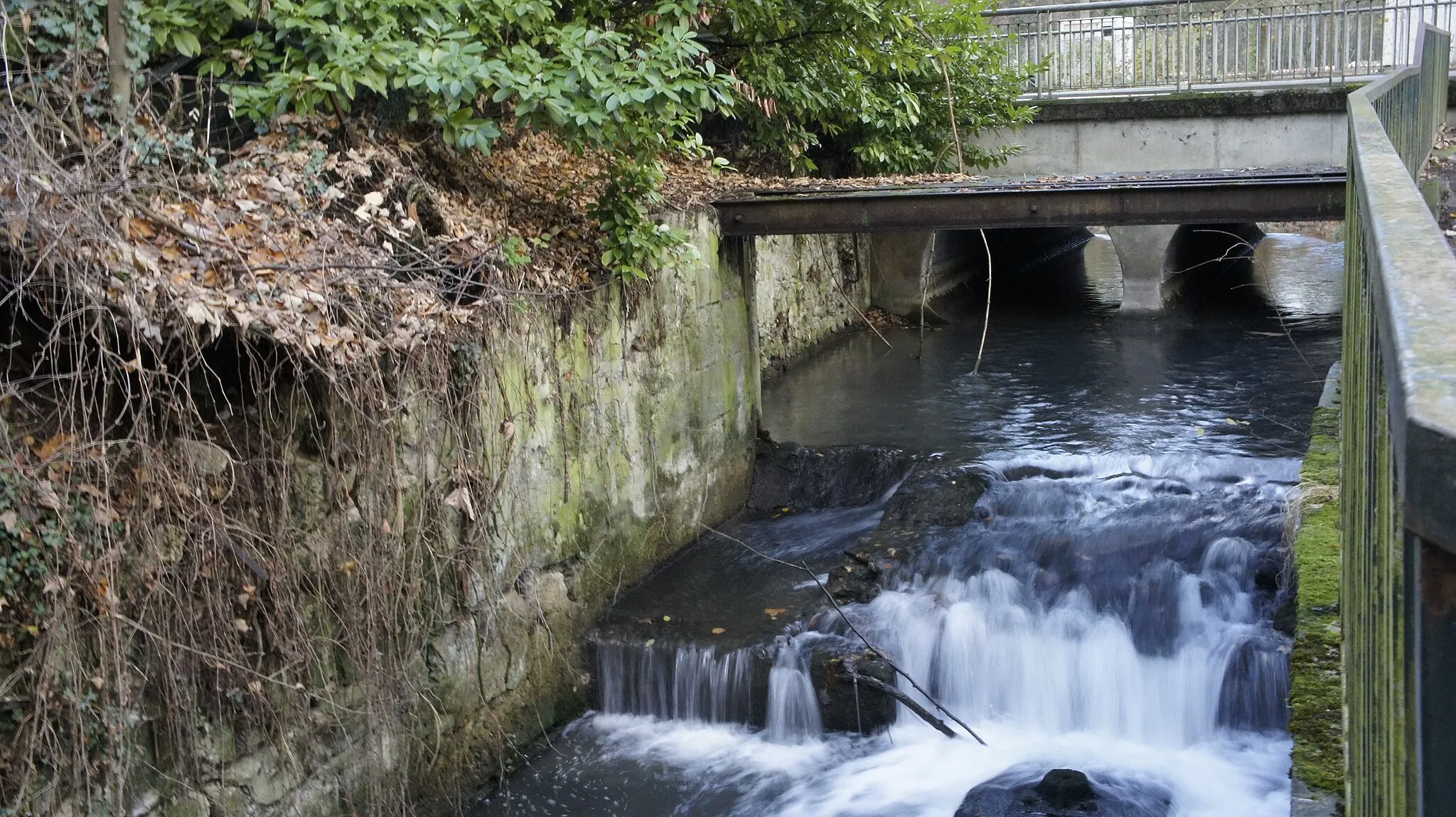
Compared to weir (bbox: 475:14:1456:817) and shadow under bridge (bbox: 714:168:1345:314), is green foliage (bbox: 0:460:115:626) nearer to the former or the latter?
weir (bbox: 475:14:1456:817)

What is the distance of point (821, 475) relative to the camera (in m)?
10.4

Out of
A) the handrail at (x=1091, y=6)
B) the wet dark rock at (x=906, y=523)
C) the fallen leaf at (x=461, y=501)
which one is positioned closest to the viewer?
the fallen leaf at (x=461, y=501)

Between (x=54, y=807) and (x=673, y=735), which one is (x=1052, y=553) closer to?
(x=673, y=735)

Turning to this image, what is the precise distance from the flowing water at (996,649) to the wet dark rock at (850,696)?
67 mm

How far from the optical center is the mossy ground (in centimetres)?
416

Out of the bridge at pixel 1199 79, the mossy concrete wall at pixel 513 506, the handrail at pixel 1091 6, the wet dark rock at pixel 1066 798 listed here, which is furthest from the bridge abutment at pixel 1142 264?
the wet dark rock at pixel 1066 798

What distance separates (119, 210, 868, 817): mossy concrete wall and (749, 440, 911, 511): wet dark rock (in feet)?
0.64

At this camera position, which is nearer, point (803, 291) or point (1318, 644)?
point (1318, 644)

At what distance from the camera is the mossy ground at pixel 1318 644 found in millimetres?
4160

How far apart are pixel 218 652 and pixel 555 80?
3320 millimetres

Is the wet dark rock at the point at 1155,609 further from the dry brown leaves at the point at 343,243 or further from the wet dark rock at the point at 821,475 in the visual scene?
the dry brown leaves at the point at 343,243

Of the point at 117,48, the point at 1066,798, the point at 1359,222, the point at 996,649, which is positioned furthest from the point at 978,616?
the point at 117,48

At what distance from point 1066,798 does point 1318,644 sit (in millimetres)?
1970

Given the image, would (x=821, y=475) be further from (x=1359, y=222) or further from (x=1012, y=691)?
(x=1359, y=222)
